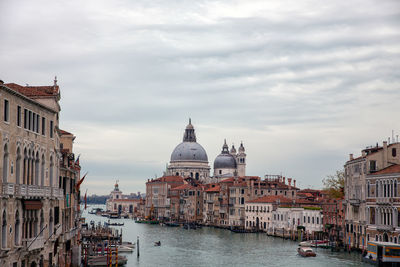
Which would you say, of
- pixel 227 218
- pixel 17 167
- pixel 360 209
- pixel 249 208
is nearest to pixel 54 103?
pixel 17 167

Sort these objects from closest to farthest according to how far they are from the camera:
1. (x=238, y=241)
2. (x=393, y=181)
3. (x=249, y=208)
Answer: (x=393, y=181) → (x=238, y=241) → (x=249, y=208)

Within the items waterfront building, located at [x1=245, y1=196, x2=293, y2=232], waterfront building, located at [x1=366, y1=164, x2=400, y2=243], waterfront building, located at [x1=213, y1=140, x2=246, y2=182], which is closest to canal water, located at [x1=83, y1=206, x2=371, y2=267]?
waterfront building, located at [x1=366, y1=164, x2=400, y2=243]

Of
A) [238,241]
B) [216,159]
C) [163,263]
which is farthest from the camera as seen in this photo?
[216,159]

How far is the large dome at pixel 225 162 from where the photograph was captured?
455 ft

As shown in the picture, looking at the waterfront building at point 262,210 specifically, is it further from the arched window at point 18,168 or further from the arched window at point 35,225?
the arched window at point 18,168

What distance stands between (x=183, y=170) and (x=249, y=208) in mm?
64678

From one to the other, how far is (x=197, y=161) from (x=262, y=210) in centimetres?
7018

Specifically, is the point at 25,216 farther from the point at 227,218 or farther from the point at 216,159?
the point at 216,159

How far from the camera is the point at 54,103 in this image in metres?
24.3

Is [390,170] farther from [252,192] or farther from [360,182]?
[252,192]

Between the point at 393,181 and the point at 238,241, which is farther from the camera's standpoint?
the point at 238,241

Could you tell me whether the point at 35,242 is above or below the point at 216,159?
below

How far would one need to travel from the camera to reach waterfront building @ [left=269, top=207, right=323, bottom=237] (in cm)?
6259

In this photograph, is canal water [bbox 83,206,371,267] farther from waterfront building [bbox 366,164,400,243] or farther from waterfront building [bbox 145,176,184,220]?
waterfront building [bbox 145,176,184,220]
